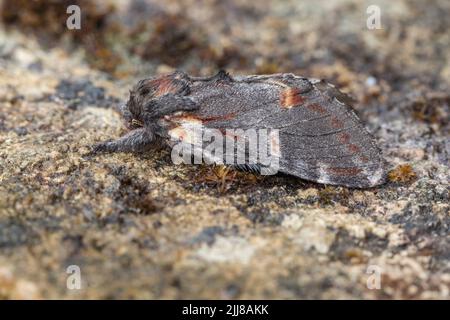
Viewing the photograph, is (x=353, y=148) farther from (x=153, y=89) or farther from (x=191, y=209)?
(x=153, y=89)

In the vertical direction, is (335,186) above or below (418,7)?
below

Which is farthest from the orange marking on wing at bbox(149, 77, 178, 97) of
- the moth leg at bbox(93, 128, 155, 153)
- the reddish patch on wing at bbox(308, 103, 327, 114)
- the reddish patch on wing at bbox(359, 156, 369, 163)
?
the reddish patch on wing at bbox(359, 156, 369, 163)

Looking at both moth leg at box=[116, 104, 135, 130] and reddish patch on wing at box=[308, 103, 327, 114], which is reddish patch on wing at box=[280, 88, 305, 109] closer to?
reddish patch on wing at box=[308, 103, 327, 114]

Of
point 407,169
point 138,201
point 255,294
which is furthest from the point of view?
point 407,169

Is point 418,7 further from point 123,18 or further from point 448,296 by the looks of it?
point 448,296

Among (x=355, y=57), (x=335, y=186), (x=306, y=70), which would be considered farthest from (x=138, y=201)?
(x=355, y=57)

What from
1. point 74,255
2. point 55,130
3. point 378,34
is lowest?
point 74,255
